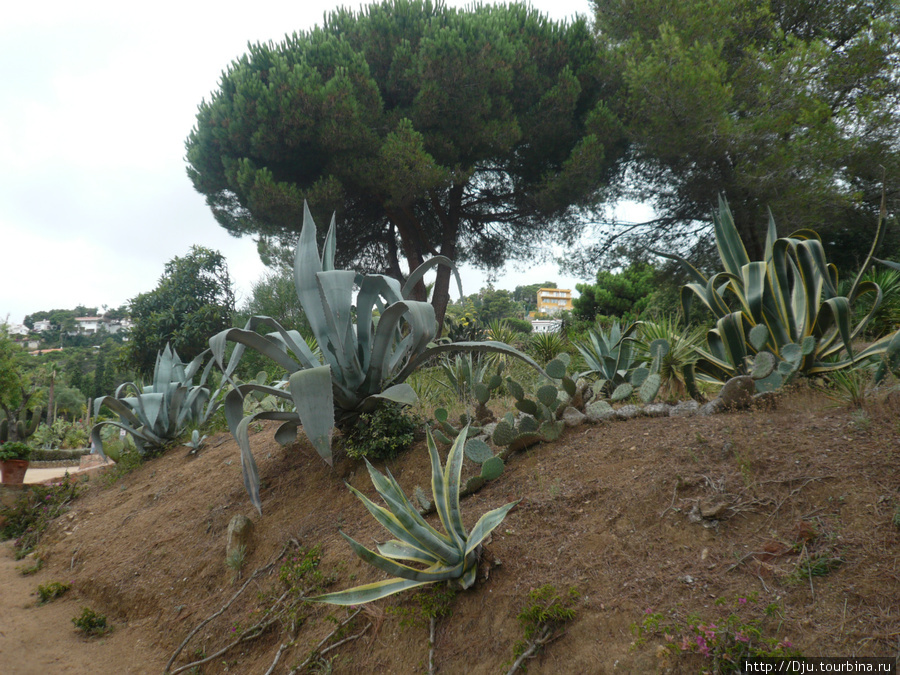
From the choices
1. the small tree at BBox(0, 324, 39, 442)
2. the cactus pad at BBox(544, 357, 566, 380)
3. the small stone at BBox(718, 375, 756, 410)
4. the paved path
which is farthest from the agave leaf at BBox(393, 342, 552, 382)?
the small tree at BBox(0, 324, 39, 442)

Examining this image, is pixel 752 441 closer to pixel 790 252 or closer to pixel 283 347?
pixel 790 252

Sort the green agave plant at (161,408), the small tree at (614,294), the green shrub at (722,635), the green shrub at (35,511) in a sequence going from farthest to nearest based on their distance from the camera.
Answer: the small tree at (614,294) → the green agave plant at (161,408) → the green shrub at (35,511) → the green shrub at (722,635)

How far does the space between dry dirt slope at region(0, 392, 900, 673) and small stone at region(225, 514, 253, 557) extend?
0.22 feet

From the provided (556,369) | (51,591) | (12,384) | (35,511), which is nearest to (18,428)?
(12,384)

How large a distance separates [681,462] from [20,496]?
626 cm

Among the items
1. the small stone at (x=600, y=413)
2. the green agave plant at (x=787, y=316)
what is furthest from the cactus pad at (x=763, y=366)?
the small stone at (x=600, y=413)

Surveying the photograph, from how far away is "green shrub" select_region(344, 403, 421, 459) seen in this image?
3.09 metres

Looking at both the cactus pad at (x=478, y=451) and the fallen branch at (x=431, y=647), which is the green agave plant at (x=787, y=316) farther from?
the fallen branch at (x=431, y=647)

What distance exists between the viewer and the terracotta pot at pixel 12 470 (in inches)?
227

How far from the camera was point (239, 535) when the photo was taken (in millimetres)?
2783

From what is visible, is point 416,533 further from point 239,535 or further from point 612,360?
point 612,360

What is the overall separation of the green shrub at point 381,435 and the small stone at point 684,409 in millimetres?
1593

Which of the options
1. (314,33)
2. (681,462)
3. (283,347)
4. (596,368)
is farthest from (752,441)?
(314,33)

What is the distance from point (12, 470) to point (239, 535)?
495 cm
